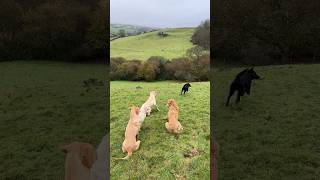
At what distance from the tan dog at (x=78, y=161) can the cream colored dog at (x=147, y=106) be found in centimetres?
92

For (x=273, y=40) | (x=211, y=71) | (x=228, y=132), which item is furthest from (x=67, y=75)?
(x=273, y=40)

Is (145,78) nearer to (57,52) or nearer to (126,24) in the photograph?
(126,24)

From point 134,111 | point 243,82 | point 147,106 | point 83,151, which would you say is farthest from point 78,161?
point 243,82

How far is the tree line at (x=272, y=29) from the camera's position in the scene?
5.01m

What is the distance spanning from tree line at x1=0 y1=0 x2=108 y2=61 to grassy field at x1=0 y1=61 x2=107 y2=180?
0.13m

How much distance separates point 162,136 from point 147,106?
1.16 ft

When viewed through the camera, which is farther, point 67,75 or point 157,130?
point 67,75

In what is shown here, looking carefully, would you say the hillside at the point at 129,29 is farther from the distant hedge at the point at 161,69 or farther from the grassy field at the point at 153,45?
the distant hedge at the point at 161,69

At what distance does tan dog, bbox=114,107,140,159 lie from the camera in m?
4.25

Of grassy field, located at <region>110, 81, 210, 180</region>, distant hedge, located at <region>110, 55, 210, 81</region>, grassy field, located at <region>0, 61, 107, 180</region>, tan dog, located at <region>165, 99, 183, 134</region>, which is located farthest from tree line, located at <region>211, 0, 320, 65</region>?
grassy field, located at <region>0, 61, 107, 180</region>

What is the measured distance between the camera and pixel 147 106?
4.52 m

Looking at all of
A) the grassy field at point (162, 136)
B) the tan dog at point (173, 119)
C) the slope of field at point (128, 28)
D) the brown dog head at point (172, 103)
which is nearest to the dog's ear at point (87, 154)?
the grassy field at point (162, 136)

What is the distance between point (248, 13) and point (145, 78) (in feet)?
4.91

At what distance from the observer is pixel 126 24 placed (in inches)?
174
